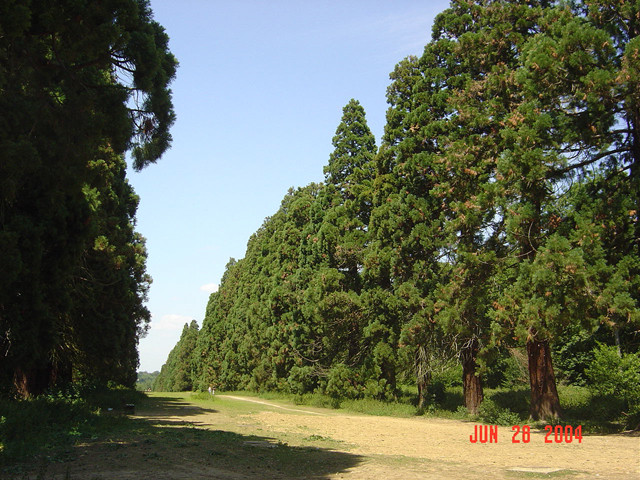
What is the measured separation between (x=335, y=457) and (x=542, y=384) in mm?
8866

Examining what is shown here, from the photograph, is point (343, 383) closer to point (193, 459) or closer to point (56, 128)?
point (193, 459)

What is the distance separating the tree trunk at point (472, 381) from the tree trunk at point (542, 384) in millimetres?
3760

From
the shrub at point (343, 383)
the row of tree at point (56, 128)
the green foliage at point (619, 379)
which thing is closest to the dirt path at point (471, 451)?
the green foliage at point (619, 379)

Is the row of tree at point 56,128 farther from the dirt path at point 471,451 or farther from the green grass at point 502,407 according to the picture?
the green grass at point 502,407

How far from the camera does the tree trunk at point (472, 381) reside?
20031 millimetres

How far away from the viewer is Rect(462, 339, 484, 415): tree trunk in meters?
20.0

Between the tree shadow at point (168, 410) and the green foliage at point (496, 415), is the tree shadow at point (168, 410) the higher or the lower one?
the lower one

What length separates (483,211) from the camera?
16719 millimetres

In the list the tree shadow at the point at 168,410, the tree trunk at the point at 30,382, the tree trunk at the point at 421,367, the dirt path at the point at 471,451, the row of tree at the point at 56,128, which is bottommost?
the tree shadow at the point at 168,410

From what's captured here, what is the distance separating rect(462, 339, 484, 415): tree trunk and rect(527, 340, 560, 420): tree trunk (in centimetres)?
376

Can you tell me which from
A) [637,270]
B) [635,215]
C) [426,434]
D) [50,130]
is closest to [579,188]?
[635,215]

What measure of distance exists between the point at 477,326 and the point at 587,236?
6.47 meters

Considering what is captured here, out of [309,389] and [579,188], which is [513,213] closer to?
[579,188]

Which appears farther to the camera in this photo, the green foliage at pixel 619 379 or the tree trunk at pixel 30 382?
the tree trunk at pixel 30 382
